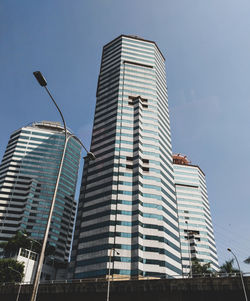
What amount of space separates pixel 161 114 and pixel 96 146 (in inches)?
1348

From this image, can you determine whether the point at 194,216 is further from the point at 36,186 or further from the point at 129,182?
the point at 36,186

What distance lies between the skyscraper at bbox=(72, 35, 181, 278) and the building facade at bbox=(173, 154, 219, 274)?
89.3 ft

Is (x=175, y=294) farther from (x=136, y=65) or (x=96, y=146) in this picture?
(x=136, y=65)

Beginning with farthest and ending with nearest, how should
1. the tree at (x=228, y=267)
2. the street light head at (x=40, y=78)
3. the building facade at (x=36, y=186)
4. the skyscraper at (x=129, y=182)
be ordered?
the building facade at (x=36, y=186) → the skyscraper at (x=129, y=182) → the tree at (x=228, y=267) → the street light head at (x=40, y=78)

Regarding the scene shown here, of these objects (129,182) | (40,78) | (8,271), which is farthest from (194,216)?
(40,78)

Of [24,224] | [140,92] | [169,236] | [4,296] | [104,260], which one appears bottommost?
[4,296]

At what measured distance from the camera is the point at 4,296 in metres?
46.4

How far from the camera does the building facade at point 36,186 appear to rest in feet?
407

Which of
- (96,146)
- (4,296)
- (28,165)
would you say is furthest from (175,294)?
(28,165)

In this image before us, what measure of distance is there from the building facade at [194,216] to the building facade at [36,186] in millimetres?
67677

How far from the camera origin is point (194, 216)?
12125 cm

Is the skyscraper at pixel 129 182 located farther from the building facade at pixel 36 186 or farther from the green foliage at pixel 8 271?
the building facade at pixel 36 186

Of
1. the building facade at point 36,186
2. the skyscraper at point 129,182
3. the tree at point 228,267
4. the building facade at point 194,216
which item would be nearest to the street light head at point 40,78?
the skyscraper at point 129,182

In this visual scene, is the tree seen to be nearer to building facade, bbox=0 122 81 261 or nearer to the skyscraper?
the skyscraper
